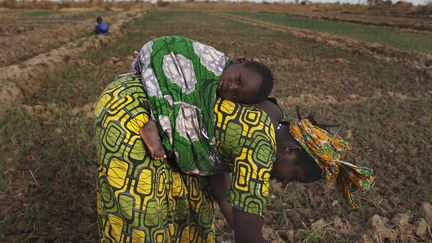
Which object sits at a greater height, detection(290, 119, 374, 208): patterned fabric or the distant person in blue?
detection(290, 119, 374, 208): patterned fabric

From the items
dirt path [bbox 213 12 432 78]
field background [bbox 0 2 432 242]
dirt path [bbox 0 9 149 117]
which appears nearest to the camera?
field background [bbox 0 2 432 242]

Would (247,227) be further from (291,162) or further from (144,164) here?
(144,164)

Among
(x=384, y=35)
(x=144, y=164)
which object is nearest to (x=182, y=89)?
(x=144, y=164)

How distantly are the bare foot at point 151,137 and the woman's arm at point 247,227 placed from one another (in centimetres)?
33

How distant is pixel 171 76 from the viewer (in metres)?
1.30

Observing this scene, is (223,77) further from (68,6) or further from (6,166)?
(68,6)

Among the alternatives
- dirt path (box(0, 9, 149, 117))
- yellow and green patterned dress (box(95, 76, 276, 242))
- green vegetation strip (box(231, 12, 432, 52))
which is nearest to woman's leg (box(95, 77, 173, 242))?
yellow and green patterned dress (box(95, 76, 276, 242))

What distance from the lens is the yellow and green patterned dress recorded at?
1.26 metres

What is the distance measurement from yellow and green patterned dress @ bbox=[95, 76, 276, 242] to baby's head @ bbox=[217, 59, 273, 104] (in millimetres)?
36

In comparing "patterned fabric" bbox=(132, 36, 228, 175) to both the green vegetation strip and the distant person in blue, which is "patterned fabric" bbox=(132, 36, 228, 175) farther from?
the green vegetation strip

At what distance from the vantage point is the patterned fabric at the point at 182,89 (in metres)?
1.30

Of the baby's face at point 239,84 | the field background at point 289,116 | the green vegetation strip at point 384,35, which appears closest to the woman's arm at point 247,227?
the baby's face at point 239,84

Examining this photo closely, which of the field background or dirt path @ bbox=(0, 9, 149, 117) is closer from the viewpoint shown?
the field background

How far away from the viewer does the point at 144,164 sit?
1354mm
